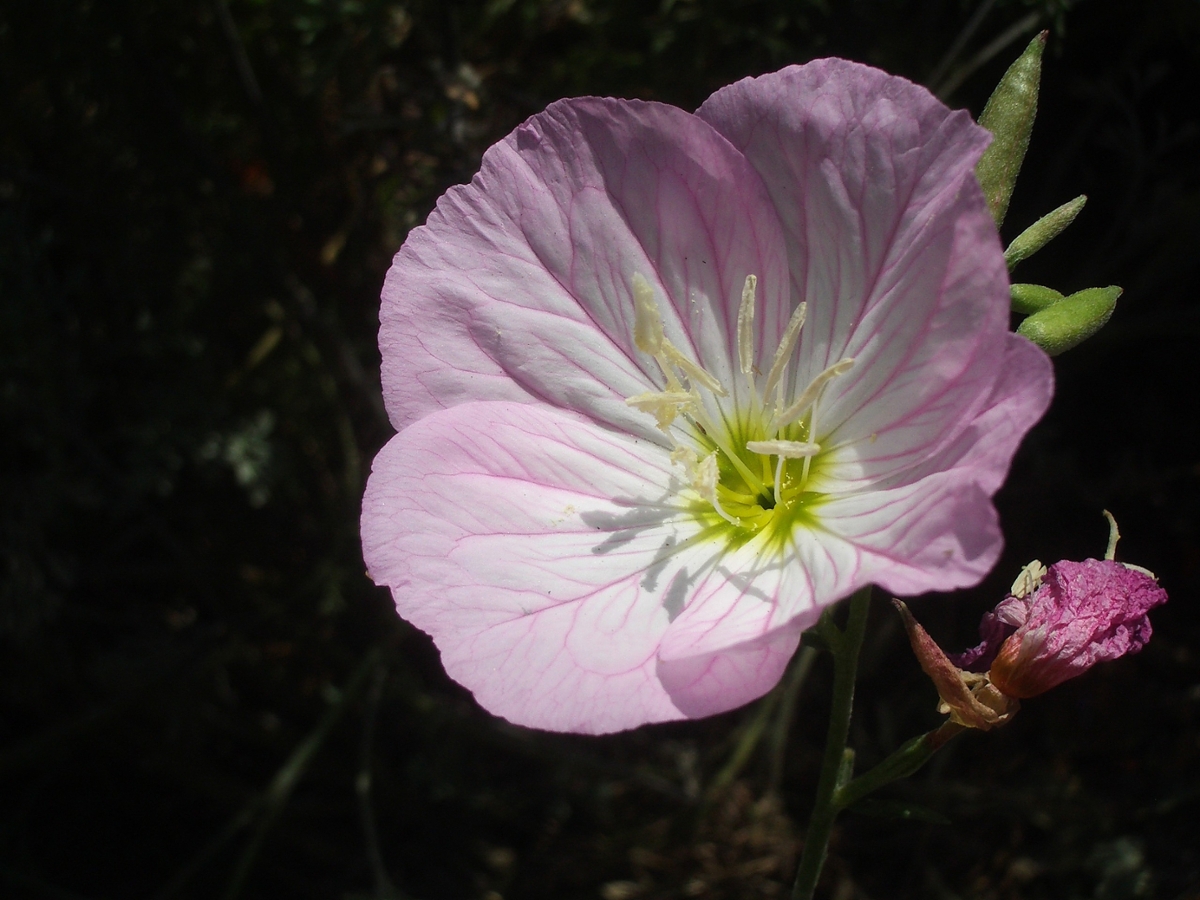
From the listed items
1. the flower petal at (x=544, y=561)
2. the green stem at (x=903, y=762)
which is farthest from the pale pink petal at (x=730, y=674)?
the green stem at (x=903, y=762)

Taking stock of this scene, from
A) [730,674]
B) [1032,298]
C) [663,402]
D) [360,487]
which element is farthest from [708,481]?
[360,487]

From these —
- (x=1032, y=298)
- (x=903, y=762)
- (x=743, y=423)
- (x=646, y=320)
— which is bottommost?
(x=903, y=762)

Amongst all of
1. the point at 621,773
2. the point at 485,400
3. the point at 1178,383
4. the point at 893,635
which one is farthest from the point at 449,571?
the point at 1178,383

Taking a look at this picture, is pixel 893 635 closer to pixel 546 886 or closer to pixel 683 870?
pixel 683 870

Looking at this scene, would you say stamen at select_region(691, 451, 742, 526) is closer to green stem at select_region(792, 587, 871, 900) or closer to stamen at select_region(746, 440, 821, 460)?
stamen at select_region(746, 440, 821, 460)

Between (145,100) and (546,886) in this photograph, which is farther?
(546,886)

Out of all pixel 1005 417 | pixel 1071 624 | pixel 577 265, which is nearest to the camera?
pixel 1005 417

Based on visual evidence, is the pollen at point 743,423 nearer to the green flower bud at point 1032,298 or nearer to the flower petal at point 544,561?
the flower petal at point 544,561

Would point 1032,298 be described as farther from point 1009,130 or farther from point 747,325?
point 747,325
